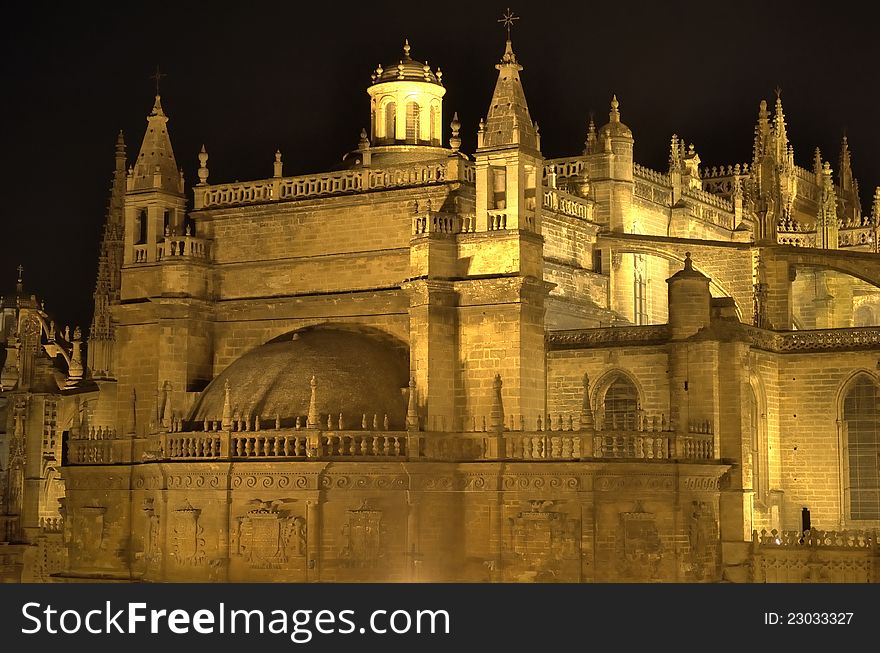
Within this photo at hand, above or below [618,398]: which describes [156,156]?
above

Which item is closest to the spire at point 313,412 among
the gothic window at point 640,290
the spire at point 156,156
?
the spire at point 156,156

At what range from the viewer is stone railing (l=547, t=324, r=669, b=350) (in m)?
52.2

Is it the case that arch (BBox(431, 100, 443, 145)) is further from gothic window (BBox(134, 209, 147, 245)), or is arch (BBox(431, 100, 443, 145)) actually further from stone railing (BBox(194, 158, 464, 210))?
gothic window (BBox(134, 209, 147, 245))

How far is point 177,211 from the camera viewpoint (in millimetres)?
56438

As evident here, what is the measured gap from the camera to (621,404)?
5297 centimetres

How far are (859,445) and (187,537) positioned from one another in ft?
62.7

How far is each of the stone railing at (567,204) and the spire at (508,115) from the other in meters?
4.86

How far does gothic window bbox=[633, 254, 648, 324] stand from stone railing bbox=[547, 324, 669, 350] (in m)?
7.40

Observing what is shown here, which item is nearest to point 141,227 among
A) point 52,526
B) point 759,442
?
point 52,526

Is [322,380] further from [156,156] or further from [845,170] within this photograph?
[845,170]

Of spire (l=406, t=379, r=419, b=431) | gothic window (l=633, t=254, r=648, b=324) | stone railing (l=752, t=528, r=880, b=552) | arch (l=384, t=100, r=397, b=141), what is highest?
arch (l=384, t=100, r=397, b=141)

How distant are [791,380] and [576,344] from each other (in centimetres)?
652

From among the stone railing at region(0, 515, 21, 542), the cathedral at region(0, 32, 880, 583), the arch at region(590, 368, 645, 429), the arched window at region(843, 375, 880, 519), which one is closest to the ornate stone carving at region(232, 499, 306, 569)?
the cathedral at region(0, 32, 880, 583)

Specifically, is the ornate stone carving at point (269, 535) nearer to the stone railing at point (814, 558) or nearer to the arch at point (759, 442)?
the stone railing at point (814, 558)
